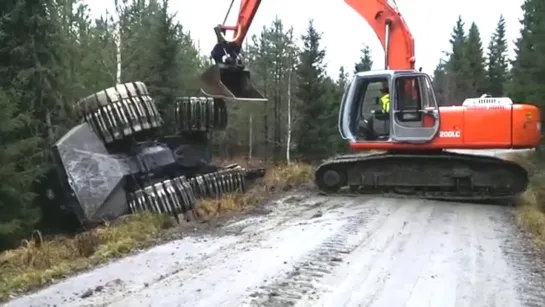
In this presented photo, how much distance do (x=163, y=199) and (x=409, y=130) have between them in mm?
4940

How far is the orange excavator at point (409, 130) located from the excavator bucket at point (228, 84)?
0.02 metres

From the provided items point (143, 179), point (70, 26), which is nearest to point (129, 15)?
point (70, 26)

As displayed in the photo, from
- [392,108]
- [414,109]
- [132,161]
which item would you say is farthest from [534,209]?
[132,161]

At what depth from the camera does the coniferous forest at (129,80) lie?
13070 mm

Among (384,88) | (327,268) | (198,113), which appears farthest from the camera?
(198,113)

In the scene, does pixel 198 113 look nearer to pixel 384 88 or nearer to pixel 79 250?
pixel 384 88

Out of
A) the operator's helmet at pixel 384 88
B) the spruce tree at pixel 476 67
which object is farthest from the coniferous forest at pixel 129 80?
the spruce tree at pixel 476 67

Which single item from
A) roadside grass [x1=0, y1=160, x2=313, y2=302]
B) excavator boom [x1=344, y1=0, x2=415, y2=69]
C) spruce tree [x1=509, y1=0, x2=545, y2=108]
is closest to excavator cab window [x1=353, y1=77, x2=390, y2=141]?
excavator boom [x1=344, y1=0, x2=415, y2=69]

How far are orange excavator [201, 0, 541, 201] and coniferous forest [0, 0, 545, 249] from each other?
94 cm

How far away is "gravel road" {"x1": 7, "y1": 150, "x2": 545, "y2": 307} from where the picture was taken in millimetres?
5766

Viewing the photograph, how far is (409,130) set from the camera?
12.6 meters

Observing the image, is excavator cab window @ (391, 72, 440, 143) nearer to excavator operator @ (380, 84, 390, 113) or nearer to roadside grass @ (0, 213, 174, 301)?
excavator operator @ (380, 84, 390, 113)

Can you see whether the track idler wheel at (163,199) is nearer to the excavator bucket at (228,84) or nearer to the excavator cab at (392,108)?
the excavator bucket at (228,84)

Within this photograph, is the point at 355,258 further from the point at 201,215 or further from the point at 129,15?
the point at 129,15
